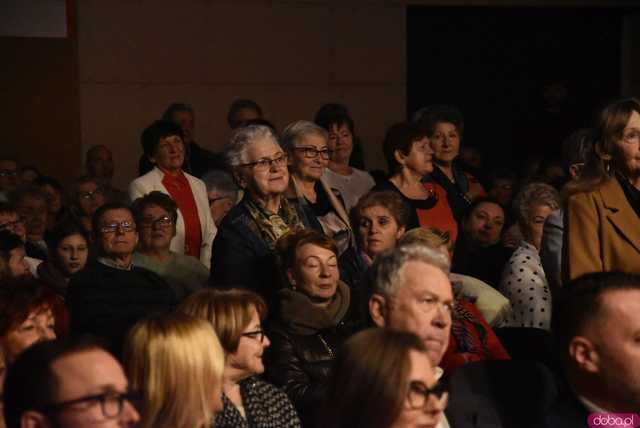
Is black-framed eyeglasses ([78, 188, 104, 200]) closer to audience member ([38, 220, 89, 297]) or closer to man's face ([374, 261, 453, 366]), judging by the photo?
audience member ([38, 220, 89, 297])

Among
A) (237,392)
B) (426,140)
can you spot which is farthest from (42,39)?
(237,392)

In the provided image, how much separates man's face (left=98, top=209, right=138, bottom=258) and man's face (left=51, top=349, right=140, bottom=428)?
9.54 feet

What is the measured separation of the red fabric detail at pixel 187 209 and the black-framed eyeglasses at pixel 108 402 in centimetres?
382

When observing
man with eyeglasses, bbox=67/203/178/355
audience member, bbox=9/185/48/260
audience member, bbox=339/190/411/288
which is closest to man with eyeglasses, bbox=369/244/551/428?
man with eyeglasses, bbox=67/203/178/355

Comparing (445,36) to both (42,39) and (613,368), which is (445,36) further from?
(613,368)

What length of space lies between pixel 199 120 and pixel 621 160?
220 inches

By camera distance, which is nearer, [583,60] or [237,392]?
[237,392]

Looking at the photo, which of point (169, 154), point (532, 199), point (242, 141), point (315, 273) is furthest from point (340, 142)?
point (315, 273)

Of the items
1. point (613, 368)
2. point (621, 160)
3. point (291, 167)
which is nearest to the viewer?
point (613, 368)

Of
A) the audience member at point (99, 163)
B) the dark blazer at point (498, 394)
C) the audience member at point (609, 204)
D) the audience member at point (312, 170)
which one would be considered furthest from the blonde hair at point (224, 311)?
the audience member at point (99, 163)

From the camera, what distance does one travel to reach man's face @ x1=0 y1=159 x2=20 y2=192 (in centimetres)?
773

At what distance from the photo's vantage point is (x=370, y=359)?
2.83 meters

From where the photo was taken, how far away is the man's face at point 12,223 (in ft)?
19.8

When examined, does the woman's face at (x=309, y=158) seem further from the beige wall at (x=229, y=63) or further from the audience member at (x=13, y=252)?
the beige wall at (x=229, y=63)
